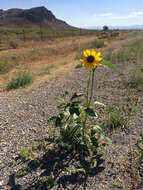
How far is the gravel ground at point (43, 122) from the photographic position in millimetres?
2203

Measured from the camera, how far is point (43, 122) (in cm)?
335

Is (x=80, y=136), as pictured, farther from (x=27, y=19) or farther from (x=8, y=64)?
(x=27, y=19)

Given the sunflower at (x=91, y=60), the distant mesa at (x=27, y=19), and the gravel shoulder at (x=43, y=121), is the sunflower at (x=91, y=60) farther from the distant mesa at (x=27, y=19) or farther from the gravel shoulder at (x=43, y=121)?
the distant mesa at (x=27, y=19)

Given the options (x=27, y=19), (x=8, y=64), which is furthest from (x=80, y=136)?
(x=27, y=19)

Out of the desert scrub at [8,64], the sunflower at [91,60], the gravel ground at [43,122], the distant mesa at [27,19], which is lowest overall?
the gravel ground at [43,122]

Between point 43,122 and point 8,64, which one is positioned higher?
point 8,64

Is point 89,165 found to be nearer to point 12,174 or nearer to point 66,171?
point 66,171

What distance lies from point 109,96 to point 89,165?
2.43 metres

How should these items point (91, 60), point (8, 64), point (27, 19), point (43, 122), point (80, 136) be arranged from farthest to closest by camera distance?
point (27, 19) < point (8, 64) < point (43, 122) < point (80, 136) < point (91, 60)

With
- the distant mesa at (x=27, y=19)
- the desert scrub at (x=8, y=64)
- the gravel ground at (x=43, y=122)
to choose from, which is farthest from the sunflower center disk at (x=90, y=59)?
the distant mesa at (x=27, y=19)

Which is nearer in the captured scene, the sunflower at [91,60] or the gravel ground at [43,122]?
the sunflower at [91,60]

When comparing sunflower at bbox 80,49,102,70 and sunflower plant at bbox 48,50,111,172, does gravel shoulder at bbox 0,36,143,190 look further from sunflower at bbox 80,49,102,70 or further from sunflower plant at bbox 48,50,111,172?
sunflower at bbox 80,49,102,70

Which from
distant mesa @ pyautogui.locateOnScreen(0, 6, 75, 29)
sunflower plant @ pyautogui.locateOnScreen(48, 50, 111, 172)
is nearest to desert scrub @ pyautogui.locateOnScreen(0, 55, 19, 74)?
sunflower plant @ pyautogui.locateOnScreen(48, 50, 111, 172)

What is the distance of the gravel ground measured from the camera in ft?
7.23
